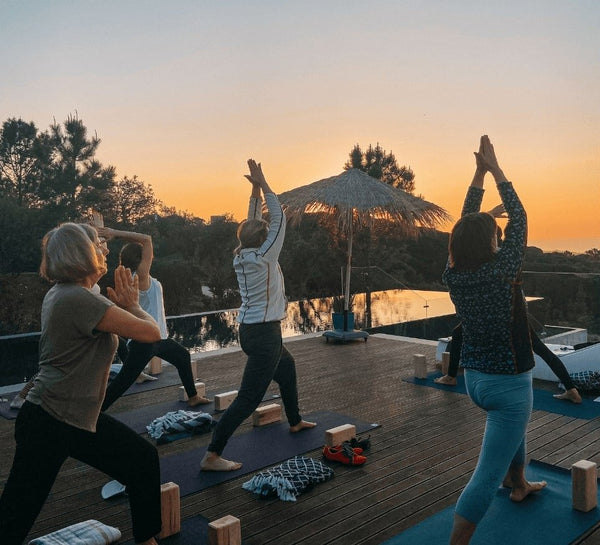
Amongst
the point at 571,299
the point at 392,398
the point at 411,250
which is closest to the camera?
the point at 392,398

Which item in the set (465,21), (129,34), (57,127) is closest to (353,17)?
(465,21)

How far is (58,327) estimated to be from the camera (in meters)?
1.78

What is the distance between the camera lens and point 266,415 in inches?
161

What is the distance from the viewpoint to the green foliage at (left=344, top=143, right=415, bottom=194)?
25.2 metres

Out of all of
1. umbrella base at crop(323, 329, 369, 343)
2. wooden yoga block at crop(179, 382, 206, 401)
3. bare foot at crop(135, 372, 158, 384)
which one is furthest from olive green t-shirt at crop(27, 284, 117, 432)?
umbrella base at crop(323, 329, 369, 343)

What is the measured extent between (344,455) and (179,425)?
1.29 m

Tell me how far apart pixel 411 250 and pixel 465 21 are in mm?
10857

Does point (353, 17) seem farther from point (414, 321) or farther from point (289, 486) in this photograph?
point (289, 486)

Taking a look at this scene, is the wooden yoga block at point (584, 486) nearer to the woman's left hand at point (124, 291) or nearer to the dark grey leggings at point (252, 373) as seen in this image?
the dark grey leggings at point (252, 373)

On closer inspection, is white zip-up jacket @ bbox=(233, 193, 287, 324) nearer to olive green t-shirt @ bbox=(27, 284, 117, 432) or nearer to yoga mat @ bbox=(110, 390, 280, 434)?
olive green t-shirt @ bbox=(27, 284, 117, 432)

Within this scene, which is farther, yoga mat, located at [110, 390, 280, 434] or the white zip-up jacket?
yoga mat, located at [110, 390, 280, 434]

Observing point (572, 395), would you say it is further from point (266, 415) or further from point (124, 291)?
point (124, 291)

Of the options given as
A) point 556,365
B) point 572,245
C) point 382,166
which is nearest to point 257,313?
point 556,365

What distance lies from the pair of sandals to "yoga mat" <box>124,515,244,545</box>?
0.93m
